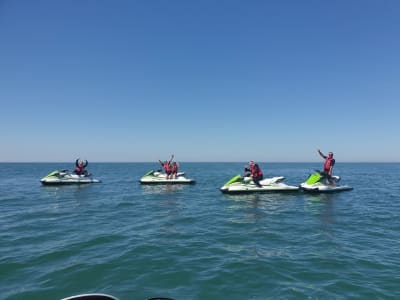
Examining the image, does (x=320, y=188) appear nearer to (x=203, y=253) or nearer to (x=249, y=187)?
(x=249, y=187)

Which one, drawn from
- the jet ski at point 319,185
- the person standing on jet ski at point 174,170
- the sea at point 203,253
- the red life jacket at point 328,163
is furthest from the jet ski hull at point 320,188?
the person standing on jet ski at point 174,170

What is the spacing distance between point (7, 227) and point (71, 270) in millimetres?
6801

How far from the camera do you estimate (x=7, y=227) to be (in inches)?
423

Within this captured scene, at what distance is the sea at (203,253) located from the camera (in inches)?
218

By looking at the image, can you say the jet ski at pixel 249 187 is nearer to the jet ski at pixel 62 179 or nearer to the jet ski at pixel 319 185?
the jet ski at pixel 319 185

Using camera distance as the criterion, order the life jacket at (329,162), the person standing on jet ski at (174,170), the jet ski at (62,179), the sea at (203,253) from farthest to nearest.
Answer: the person standing on jet ski at (174,170) < the jet ski at (62,179) < the life jacket at (329,162) < the sea at (203,253)

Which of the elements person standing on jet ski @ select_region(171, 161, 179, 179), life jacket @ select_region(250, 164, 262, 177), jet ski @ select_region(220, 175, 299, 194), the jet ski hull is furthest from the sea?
person standing on jet ski @ select_region(171, 161, 179, 179)

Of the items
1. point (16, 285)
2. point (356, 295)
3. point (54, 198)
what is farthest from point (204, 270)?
point (54, 198)

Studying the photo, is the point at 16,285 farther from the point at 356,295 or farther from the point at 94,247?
the point at 356,295

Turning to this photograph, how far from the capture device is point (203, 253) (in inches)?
299

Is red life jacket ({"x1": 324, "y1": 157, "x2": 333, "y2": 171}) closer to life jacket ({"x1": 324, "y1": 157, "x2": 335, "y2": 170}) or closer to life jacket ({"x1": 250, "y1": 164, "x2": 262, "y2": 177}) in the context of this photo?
life jacket ({"x1": 324, "y1": 157, "x2": 335, "y2": 170})

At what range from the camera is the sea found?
5531 mm

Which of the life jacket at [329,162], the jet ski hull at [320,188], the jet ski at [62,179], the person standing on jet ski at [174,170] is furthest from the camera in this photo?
the person standing on jet ski at [174,170]

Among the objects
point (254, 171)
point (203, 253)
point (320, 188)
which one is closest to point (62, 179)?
point (254, 171)
